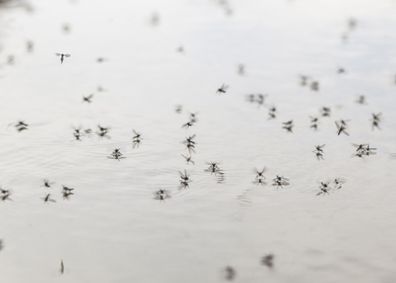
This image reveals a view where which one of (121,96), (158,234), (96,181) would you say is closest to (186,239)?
(158,234)

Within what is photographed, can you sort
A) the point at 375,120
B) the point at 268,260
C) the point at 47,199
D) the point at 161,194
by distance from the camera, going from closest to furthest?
the point at 268,260, the point at 47,199, the point at 161,194, the point at 375,120

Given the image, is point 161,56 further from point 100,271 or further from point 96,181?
point 100,271

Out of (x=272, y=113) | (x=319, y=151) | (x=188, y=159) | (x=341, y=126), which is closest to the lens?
(x=188, y=159)

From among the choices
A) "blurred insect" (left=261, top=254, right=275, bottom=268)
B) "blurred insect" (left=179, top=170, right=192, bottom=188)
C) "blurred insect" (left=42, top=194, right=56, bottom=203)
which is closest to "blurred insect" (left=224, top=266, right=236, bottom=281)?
"blurred insect" (left=261, top=254, right=275, bottom=268)

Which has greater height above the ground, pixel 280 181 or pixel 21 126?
pixel 21 126

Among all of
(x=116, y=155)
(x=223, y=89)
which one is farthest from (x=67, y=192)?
(x=223, y=89)

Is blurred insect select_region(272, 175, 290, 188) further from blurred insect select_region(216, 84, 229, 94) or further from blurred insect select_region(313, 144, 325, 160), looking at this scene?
blurred insect select_region(216, 84, 229, 94)

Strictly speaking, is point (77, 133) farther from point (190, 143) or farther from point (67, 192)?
point (190, 143)
